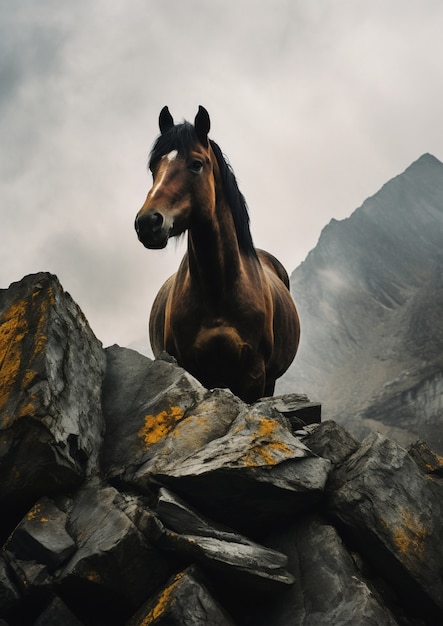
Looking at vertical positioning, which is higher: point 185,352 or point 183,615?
point 185,352

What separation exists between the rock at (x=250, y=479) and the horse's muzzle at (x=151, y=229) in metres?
2.18

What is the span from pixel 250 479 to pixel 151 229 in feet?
8.80

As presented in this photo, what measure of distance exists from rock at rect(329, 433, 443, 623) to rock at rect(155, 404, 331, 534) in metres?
0.26

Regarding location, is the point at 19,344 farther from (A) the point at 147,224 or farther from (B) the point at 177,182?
(B) the point at 177,182

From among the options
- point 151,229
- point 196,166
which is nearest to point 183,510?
point 151,229

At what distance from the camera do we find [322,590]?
328 centimetres

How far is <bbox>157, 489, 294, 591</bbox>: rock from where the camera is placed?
3160mm

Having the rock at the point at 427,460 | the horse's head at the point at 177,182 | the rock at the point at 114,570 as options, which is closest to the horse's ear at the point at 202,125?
the horse's head at the point at 177,182

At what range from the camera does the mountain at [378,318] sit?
96250 mm

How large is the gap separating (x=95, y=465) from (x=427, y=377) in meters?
102

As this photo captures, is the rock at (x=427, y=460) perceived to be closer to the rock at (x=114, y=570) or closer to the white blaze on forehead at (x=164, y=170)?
the rock at (x=114, y=570)

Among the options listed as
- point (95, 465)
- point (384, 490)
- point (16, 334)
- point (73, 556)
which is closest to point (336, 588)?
point (384, 490)

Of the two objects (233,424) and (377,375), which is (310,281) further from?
(233,424)

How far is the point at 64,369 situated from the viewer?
13.7 feet
